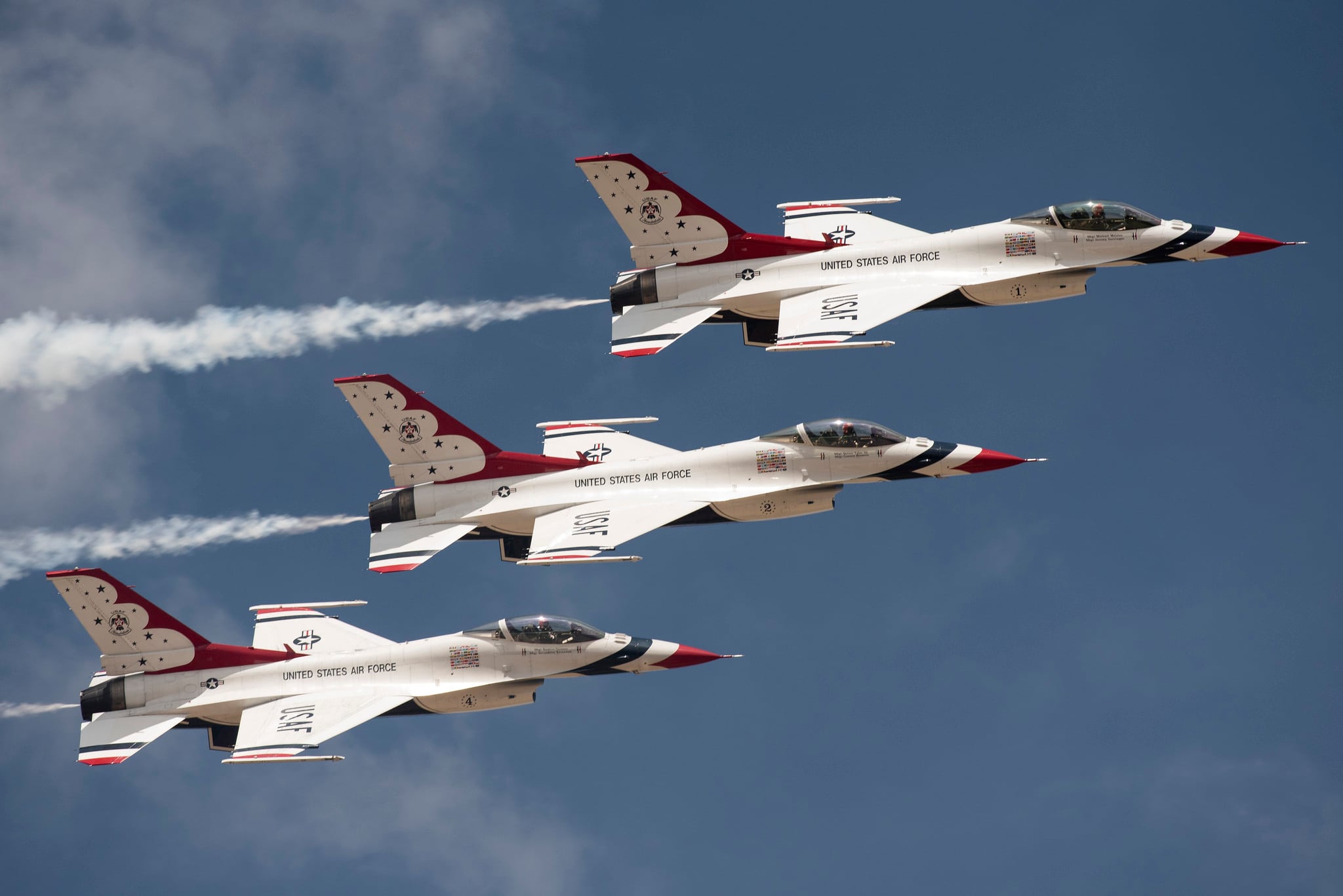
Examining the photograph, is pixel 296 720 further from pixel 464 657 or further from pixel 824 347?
pixel 824 347

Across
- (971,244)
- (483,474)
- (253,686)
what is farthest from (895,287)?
(253,686)

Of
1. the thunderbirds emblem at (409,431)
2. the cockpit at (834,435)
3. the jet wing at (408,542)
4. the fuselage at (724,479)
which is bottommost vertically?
the jet wing at (408,542)

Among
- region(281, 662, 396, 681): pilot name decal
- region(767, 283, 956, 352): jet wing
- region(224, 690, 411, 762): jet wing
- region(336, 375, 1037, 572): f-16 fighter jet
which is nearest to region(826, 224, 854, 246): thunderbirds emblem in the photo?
region(767, 283, 956, 352): jet wing

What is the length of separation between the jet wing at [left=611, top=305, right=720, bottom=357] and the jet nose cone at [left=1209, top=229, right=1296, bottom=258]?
14801 mm

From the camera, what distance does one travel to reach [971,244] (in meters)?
74.4

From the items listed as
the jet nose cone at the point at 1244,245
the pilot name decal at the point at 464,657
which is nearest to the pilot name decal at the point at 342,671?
the pilot name decal at the point at 464,657

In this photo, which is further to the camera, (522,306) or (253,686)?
(522,306)

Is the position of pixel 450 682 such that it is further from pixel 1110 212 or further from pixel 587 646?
pixel 1110 212

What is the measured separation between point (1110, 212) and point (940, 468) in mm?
8992

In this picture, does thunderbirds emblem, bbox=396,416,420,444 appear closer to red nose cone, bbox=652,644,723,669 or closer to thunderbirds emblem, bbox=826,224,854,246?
red nose cone, bbox=652,644,723,669

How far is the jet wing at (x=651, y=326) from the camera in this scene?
74000 millimetres

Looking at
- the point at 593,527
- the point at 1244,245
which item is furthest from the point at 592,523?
the point at 1244,245

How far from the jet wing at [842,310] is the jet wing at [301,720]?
15.0 m

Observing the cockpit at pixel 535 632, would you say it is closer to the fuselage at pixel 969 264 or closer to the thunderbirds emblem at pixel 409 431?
the thunderbirds emblem at pixel 409 431
